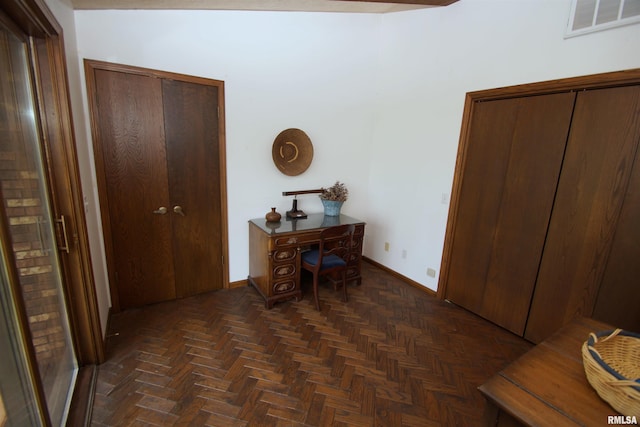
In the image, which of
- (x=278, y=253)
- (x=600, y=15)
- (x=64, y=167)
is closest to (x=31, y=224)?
(x=64, y=167)

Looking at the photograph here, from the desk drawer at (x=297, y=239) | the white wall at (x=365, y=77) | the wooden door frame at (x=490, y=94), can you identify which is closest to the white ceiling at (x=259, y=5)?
the white wall at (x=365, y=77)

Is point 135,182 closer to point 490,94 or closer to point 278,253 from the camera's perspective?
point 278,253

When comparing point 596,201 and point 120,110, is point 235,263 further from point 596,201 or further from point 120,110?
Result: point 596,201

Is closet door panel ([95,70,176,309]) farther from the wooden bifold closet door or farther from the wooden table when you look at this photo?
the wooden bifold closet door

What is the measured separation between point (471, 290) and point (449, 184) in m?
1.10

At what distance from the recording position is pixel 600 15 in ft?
6.34

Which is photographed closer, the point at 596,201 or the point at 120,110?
the point at 596,201

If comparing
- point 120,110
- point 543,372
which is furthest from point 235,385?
point 120,110

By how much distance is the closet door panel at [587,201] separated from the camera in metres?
1.95

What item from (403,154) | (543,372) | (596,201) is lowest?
(543,372)

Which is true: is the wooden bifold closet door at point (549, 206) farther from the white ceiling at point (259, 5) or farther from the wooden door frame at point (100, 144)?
the wooden door frame at point (100, 144)

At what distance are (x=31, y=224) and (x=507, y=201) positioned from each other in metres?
3.32

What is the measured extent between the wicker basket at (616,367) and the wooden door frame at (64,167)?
8.39 ft

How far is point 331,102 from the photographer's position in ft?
11.4
